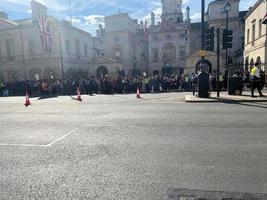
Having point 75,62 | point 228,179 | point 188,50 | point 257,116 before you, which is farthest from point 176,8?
point 228,179

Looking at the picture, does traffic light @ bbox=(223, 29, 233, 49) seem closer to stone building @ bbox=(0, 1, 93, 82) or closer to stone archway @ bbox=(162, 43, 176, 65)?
stone building @ bbox=(0, 1, 93, 82)

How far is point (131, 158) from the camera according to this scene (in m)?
4.98

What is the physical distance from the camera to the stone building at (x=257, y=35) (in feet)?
79.4

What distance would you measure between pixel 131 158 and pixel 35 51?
1482 inches

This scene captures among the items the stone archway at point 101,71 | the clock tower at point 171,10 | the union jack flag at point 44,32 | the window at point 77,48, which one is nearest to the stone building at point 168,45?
the clock tower at point 171,10

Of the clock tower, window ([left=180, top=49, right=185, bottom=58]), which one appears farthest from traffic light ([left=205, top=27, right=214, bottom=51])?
the clock tower

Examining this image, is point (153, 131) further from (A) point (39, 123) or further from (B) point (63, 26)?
(B) point (63, 26)

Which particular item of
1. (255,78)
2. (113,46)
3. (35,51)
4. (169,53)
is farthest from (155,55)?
(255,78)

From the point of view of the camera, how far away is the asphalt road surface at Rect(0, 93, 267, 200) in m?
3.76

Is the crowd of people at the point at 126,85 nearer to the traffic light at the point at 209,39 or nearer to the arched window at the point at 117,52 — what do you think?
the traffic light at the point at 209,39

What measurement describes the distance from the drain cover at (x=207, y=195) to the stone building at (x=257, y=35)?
21481mm

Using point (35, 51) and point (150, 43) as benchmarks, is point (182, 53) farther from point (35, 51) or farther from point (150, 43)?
point (35, 51)

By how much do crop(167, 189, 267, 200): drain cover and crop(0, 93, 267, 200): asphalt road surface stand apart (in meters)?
0.12

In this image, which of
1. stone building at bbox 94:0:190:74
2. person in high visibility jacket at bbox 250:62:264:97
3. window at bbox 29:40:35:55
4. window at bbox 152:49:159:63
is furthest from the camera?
window at bbox 152:49:159:63
